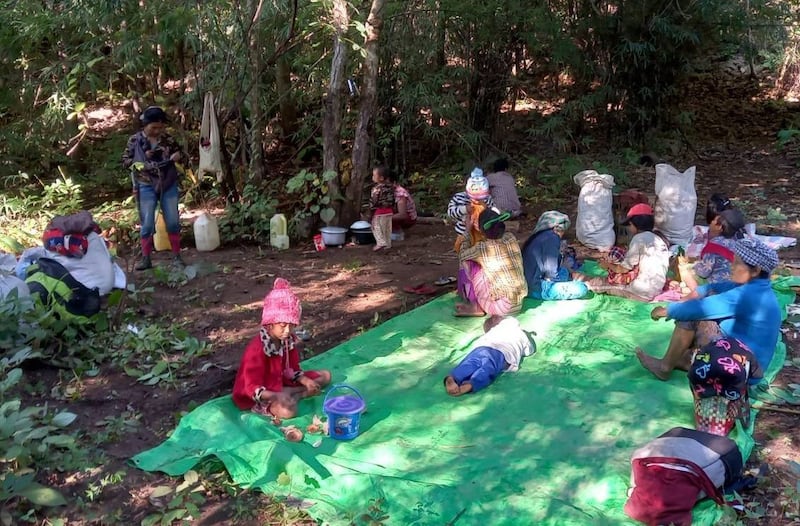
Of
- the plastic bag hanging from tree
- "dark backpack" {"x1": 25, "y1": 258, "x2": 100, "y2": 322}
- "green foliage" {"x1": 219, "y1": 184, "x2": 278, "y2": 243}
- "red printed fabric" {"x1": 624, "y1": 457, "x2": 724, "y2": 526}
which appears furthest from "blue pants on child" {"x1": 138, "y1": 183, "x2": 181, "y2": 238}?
"red printed fabric" {"x1": 624, "y1": 457, "x2": 724, "y2": 526}

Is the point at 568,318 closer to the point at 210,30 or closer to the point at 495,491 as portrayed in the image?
the point at 495,491

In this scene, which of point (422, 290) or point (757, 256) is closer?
point (757, 256)

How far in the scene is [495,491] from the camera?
3.22m

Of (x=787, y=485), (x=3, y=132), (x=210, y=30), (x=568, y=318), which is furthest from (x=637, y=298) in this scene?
(x=3, y=132)

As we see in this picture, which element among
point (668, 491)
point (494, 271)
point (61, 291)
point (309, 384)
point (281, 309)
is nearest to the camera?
point (668, 491)

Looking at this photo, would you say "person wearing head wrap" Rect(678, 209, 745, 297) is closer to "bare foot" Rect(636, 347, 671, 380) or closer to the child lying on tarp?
"bare foot" Rect(636, 347, 671, 380)

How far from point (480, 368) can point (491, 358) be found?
0.12 meters

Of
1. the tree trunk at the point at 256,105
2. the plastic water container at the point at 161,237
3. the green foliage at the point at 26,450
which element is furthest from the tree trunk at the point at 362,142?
the green foliage at the point at 26,450

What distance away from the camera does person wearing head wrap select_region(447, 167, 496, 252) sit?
562cm

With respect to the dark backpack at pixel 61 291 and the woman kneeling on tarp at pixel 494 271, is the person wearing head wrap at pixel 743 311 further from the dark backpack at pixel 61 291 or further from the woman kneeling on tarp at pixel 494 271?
the dark backpack at pixel 61 291

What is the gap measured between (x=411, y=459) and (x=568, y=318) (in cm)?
216

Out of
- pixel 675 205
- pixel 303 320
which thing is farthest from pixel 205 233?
pixel 675 205

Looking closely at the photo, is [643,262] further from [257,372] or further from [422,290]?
[257,372]

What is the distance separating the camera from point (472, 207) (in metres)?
5.84
